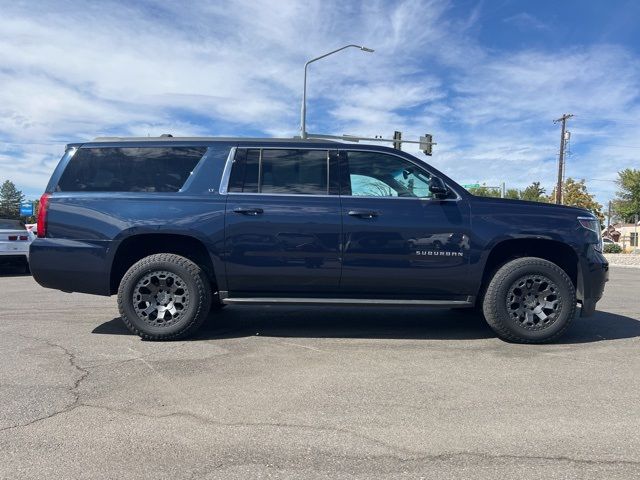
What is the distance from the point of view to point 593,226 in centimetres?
520

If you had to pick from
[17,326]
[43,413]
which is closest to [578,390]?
[43,413]

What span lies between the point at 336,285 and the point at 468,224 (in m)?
1.43

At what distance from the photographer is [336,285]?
16.6 ft

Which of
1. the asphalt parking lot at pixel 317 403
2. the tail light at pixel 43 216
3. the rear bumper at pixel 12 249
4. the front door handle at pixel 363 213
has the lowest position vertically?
the asphalt parking lot at pixel 317 403

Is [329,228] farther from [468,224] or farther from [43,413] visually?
[43,413]

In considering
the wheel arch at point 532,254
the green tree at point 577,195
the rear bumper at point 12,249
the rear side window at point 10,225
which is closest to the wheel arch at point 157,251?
the wheel arch at point 532,254

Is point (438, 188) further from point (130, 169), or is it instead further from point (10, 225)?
point (10, 225)

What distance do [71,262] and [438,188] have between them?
3.69 metres

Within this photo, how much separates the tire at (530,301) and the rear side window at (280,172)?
1.99m

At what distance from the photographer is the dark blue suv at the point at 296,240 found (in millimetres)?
4977

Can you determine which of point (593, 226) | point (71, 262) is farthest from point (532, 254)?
point (71, 262)

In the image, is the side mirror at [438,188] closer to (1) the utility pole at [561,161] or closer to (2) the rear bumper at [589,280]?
(2) the rear bumper at [589,280]

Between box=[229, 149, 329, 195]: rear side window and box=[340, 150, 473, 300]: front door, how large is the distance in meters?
0.35

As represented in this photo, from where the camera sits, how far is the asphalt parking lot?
2.68 meters
